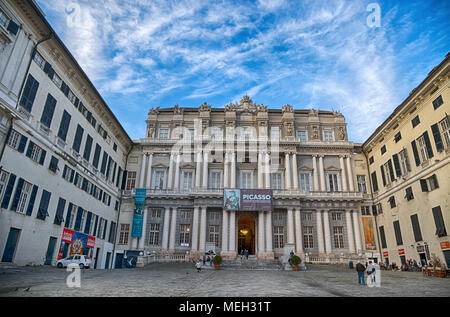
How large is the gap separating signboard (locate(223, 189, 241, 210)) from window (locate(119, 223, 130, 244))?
13.1 metres

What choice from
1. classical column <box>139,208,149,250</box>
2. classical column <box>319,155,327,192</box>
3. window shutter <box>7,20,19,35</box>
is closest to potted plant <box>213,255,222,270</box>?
classical column <box>139,208,149,250</box>

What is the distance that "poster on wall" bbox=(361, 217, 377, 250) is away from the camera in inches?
1398

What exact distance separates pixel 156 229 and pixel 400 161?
2933cm

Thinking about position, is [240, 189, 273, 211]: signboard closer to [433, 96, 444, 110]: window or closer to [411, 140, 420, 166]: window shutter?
[411, 140, 420, 166]: window shutter

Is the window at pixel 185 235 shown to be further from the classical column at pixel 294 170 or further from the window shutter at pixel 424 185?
the window shutter at pixel 424 185

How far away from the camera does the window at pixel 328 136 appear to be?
137 feet

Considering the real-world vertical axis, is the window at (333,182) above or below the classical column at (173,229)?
above

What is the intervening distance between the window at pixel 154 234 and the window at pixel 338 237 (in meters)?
22.3

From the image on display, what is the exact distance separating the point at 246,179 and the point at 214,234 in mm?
8472

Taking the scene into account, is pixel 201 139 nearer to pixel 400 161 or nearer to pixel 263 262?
pixel 263 262

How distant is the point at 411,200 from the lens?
2836 cm

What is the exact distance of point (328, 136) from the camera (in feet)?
138

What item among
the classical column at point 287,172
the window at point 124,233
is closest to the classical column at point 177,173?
the window at point 124,233
